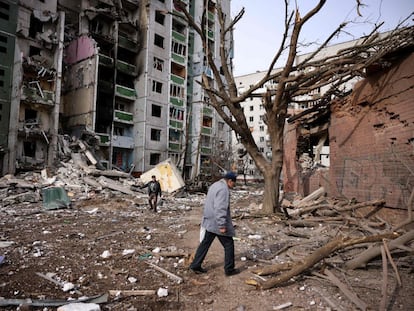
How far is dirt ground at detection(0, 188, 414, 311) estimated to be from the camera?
326 centimetres

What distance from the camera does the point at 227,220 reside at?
13.4 ft

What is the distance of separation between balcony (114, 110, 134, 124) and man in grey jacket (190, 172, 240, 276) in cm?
2361

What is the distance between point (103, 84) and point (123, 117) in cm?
344

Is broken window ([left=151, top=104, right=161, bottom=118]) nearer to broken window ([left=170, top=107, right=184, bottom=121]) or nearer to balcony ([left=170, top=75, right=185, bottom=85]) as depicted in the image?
broken window ([left=170, top=107, right=184, bottom=121])

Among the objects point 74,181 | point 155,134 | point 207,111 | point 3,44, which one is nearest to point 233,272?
point 74,181

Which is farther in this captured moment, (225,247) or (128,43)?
(128,43)

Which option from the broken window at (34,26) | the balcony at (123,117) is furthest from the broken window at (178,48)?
the broken window at (34,26)

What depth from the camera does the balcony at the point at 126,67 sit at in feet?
87.0

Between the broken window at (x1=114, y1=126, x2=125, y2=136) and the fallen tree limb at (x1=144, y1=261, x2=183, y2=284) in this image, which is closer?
the fallen tree limb at (x1=144, y1=261, x2=183, y2=284)

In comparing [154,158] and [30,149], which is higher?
[30,149]

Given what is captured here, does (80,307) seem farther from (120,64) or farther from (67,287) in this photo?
(120,64)

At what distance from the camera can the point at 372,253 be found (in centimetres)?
398

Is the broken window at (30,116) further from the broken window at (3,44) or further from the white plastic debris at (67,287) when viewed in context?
the white plastic debris at (67,287)

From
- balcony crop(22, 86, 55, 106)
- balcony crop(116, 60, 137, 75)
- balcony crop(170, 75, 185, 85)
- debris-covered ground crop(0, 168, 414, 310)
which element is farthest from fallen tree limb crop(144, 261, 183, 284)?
balcony crop(170, 75, 185, 85)
